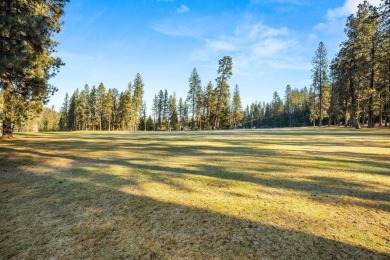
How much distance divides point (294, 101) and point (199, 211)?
11661cm

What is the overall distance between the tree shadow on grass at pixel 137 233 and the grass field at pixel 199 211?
0.02 metres

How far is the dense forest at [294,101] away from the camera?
35281mm

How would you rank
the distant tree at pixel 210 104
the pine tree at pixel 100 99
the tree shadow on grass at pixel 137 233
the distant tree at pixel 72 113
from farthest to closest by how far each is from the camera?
the distant tree at pixel 72 113
the pine tree at pixel 100 99
the distant tree at pixel 210 104
the tree shadow on grass at pixel 137 233

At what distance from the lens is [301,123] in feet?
363

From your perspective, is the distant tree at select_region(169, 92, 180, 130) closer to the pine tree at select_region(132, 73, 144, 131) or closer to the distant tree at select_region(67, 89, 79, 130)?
the pine tree at select_region(132, 73, 144, 131)

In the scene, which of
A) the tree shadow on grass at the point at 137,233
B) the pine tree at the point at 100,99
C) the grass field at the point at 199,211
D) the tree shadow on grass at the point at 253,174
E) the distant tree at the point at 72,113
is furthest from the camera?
the distant tree at the point at 72,113

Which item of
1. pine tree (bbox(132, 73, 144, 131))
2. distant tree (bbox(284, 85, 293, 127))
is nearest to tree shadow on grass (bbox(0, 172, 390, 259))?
pine tree (bbox(132, 73, 144, 131))

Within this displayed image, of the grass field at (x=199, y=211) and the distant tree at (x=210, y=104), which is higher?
the distant tree at (x=210, y=104)

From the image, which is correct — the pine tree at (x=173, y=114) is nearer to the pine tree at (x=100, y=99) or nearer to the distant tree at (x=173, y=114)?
the distant tree at (x=173, y=114)

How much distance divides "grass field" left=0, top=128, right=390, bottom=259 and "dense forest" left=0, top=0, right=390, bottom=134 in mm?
15258

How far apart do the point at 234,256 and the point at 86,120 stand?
323 ft

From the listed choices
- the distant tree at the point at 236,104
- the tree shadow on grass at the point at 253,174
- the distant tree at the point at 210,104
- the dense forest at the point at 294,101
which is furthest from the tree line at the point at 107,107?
the tree shadow on grass at the point at 253,174

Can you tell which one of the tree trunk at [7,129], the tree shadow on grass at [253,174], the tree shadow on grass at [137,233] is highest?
the tree trunk at [7,129]

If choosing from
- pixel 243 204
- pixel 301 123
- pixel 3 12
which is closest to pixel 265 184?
pixel 243 204
